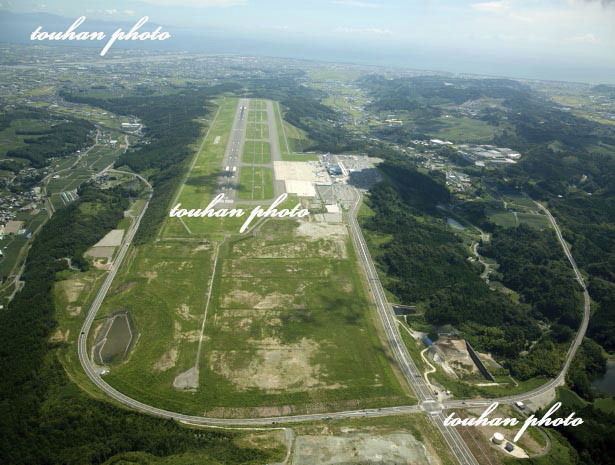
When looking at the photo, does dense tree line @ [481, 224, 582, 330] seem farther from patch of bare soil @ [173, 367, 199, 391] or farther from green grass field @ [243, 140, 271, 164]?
green grass field @ [243, 140, 271, 164]

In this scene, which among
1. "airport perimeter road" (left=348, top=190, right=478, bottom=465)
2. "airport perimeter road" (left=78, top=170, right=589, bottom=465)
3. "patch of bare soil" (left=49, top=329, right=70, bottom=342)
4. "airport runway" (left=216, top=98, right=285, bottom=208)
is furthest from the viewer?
"airport runway" (left=216, top=98, right=285, bottom=208)

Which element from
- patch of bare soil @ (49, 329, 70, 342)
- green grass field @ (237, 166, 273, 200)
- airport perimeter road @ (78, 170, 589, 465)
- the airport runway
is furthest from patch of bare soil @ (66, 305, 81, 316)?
green grass field @ (237, 166, 273, 200)

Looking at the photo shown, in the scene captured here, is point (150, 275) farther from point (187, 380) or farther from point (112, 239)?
point (187, 380)

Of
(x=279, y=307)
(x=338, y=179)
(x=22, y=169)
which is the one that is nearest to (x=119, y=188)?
(x=22, y=169)

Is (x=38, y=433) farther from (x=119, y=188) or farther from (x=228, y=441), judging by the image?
(x=119, y=188)

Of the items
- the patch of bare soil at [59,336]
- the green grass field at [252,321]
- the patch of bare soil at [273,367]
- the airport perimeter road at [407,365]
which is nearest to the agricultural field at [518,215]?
the airport perimeter road at [407,365]

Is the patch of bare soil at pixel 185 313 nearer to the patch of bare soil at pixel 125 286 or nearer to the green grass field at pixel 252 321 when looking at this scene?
the green grass field at pixel 252 321
